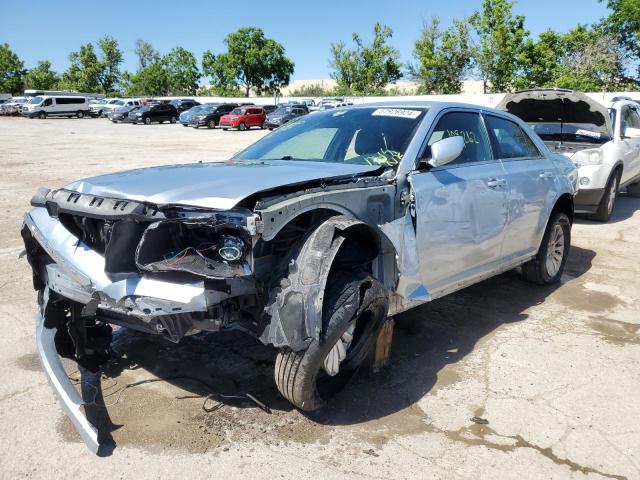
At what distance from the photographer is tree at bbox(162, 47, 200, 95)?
3236 inches

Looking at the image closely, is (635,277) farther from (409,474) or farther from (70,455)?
(70,455)

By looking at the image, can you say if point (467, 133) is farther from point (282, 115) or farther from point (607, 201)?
point (282, 115)

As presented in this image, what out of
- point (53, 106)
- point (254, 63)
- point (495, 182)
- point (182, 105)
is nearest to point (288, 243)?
point (495, 182)

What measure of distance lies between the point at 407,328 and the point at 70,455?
2.57m

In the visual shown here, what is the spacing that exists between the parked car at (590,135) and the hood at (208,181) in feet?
20.6

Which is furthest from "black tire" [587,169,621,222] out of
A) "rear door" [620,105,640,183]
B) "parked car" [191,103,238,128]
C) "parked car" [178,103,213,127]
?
"parked car" [178,103,213,127]

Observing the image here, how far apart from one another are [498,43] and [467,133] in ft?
150

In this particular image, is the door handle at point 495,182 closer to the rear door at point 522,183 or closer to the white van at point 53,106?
the rear door at point 522,183

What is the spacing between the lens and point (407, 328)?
435 cm

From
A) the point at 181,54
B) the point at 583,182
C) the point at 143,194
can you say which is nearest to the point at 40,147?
the point at 583,182

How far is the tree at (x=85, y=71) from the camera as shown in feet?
262

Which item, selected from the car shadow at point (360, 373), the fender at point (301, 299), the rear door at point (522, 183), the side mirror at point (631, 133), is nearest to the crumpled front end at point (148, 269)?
the fender at point (301, 299)

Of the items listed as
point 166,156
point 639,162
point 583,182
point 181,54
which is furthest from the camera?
point 181,54

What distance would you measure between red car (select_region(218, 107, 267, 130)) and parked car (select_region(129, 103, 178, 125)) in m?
8.23
